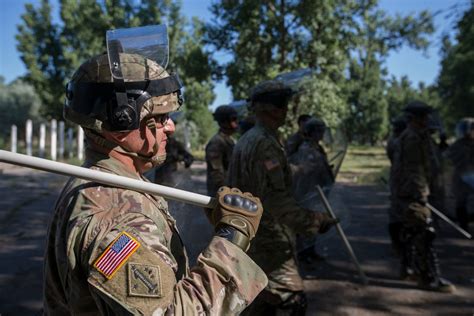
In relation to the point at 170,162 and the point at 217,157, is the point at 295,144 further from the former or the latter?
the point at 170,162

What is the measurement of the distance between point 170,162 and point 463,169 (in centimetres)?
467

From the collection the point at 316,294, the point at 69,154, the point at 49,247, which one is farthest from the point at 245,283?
the point at 69,154

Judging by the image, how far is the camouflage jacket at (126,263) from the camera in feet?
3.86

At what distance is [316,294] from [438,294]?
1234mm

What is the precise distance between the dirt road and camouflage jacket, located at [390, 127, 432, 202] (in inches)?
33.5

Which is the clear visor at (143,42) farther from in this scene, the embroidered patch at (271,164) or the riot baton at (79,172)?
the embroidered patch at (271,164)

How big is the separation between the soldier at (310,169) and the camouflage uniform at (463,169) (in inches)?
113

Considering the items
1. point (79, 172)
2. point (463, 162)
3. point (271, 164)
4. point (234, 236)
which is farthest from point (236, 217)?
point (463, 162)

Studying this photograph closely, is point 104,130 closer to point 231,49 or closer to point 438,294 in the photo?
point 438,294

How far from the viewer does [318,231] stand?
10.3ft

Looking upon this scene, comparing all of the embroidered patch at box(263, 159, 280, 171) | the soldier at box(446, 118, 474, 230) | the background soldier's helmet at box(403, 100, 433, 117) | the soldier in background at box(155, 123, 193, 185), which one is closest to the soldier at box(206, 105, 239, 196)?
the soldier in background at box(155, 123, 193, 185)

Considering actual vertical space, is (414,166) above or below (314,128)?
below

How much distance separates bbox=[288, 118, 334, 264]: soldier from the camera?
16.0 ft

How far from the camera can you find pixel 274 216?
10.3 ft
